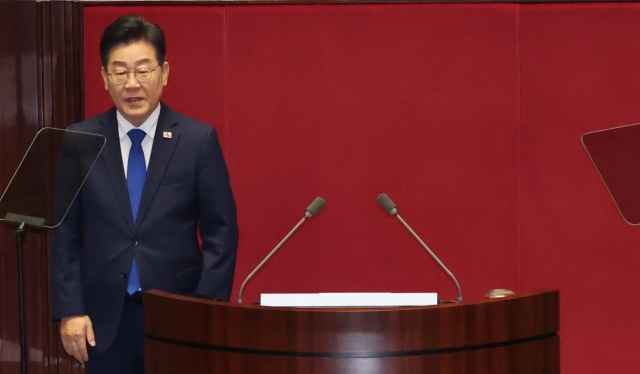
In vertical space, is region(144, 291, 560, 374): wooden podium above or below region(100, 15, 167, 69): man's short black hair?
below

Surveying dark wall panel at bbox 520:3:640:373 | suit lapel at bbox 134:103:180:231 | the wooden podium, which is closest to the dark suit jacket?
suit lapel at bbox 134:103:180:231

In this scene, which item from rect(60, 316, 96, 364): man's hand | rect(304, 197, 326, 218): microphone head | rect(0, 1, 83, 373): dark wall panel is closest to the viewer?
rect(60, 316, 96, 364): man's hand

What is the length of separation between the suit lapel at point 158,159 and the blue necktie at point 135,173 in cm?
4

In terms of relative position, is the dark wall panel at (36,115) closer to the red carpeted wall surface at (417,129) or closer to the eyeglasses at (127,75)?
the red carpeted wall surface at (417,129)

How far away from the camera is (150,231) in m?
2.66

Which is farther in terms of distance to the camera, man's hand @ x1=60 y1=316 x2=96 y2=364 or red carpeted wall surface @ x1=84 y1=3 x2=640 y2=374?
red carpeted wall surface @ x1=84 y1=3 x2=640 y2=374

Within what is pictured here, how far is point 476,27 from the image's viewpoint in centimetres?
382

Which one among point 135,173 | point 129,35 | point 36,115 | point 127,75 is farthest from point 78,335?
point 36,115

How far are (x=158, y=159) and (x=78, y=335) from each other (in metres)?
0.57

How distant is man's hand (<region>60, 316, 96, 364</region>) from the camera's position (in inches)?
103

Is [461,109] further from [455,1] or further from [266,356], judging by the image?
[266,356]

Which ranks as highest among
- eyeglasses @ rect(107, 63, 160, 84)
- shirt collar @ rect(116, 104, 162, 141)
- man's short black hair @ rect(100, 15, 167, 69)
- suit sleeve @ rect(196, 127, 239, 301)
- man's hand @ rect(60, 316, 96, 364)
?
man's short black hair @ rect(100, 15, 167, 69)

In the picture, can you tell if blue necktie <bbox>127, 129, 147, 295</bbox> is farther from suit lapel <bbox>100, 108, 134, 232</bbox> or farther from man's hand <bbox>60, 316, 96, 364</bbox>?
man's hand <bbox>60, 316, 96, 364</bbox>

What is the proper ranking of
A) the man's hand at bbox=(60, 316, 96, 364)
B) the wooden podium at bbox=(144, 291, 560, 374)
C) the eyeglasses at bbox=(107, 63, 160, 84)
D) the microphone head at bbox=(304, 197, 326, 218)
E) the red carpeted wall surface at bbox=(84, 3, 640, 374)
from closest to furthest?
the wooden podium at bbox=(144, 291, 560, 374), the man's hand at bbox=(60, 316, 96, 364), the eyeglasses at bbox=(107, 63, 160, 84), the microphone head at bbox=(304, 197, 326, 218), the red carpeted wall surface at bbox=(84, 3, 640, 374)
